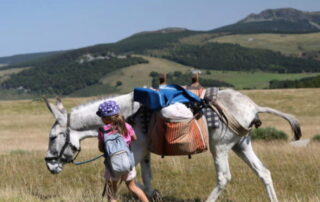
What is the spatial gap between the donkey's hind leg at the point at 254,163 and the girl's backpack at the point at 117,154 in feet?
7.91

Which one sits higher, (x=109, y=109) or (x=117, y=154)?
(x=109, y=109)

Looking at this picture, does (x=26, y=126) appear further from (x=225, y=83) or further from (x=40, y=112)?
(x=225, y=83)

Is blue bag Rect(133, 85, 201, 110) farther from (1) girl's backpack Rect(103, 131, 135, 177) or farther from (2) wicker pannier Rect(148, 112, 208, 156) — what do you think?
(1) girl's backpack Rect(103, 131, 135, 177)

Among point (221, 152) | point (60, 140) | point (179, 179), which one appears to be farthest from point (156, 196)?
point (179, 179)

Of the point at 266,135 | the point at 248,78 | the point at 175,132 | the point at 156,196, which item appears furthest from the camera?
the point at 248,78

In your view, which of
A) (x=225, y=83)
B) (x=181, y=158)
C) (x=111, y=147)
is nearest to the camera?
(x=111, y=147)

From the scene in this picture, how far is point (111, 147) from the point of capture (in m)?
5.92

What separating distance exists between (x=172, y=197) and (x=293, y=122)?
92.2 inches

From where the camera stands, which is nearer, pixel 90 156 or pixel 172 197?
pixel 172 197

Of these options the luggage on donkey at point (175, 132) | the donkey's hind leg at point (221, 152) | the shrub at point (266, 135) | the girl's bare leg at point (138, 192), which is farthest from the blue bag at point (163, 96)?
the shrub at point (266, 135)

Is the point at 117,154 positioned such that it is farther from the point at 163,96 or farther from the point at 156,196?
the point at 156,196

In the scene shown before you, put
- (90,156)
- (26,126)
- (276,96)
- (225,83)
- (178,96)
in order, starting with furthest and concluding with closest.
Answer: (225,83) < (276,96) < (26,126) < (90,156) < (178,96)

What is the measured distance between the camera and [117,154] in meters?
5.91

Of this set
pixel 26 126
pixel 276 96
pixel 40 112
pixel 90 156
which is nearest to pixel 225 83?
pixel 276 96
